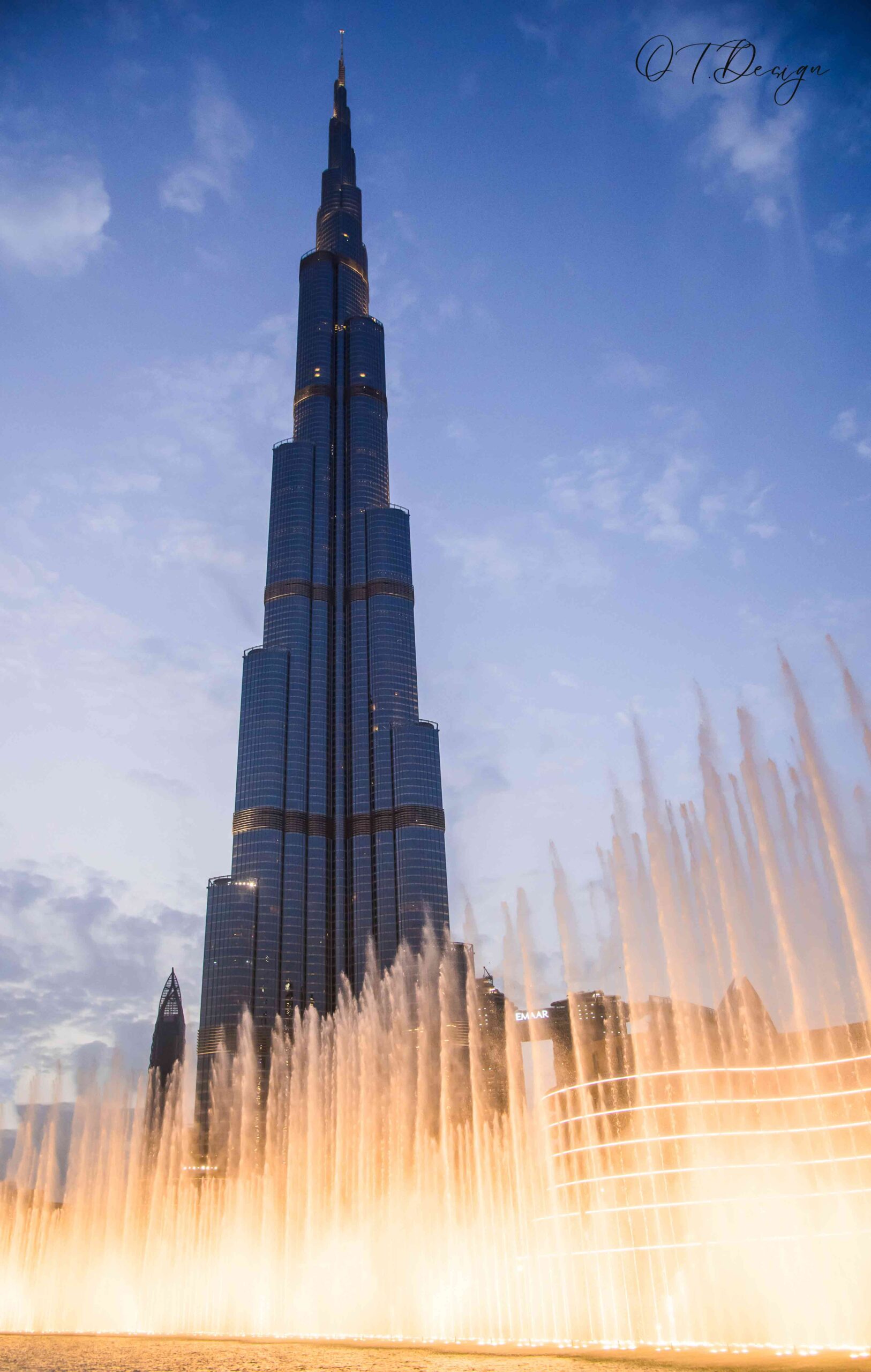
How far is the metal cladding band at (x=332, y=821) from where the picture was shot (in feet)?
615

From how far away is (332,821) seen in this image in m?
195

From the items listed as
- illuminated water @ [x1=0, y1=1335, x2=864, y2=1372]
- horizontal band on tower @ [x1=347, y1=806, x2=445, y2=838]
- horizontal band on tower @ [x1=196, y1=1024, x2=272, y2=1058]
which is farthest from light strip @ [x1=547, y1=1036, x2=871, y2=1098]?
horizontal band on tower @ [x1=347, y1=806, x2=445, y2=838]

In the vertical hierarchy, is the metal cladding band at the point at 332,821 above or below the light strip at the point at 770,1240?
above

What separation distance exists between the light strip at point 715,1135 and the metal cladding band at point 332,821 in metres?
99.4

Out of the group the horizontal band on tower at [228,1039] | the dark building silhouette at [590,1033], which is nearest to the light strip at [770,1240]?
the dark building silhouette at [590,1033]

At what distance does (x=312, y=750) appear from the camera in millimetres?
198000

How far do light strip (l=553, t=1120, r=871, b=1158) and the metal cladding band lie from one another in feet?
326

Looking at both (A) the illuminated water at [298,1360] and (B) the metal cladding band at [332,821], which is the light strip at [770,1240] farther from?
(B) the metal cladding band at [332,821]

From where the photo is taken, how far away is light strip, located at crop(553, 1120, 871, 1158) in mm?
53125

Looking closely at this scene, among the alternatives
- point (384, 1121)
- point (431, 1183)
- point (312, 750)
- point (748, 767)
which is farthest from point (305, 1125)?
point (312, 750)

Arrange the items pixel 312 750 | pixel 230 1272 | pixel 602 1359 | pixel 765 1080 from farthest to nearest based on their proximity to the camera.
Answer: pixel 312 750 → pixel 765 1080 → pixel 230 1272 → pixel 602 1359

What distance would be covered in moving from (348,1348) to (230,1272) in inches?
1015

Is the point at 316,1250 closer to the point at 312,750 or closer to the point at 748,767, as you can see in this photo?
the point at 748,767

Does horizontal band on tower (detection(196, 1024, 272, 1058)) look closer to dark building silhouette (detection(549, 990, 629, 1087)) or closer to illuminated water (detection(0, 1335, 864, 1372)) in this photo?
dark building silhouette (detection(549, 990, 629, 1087))
